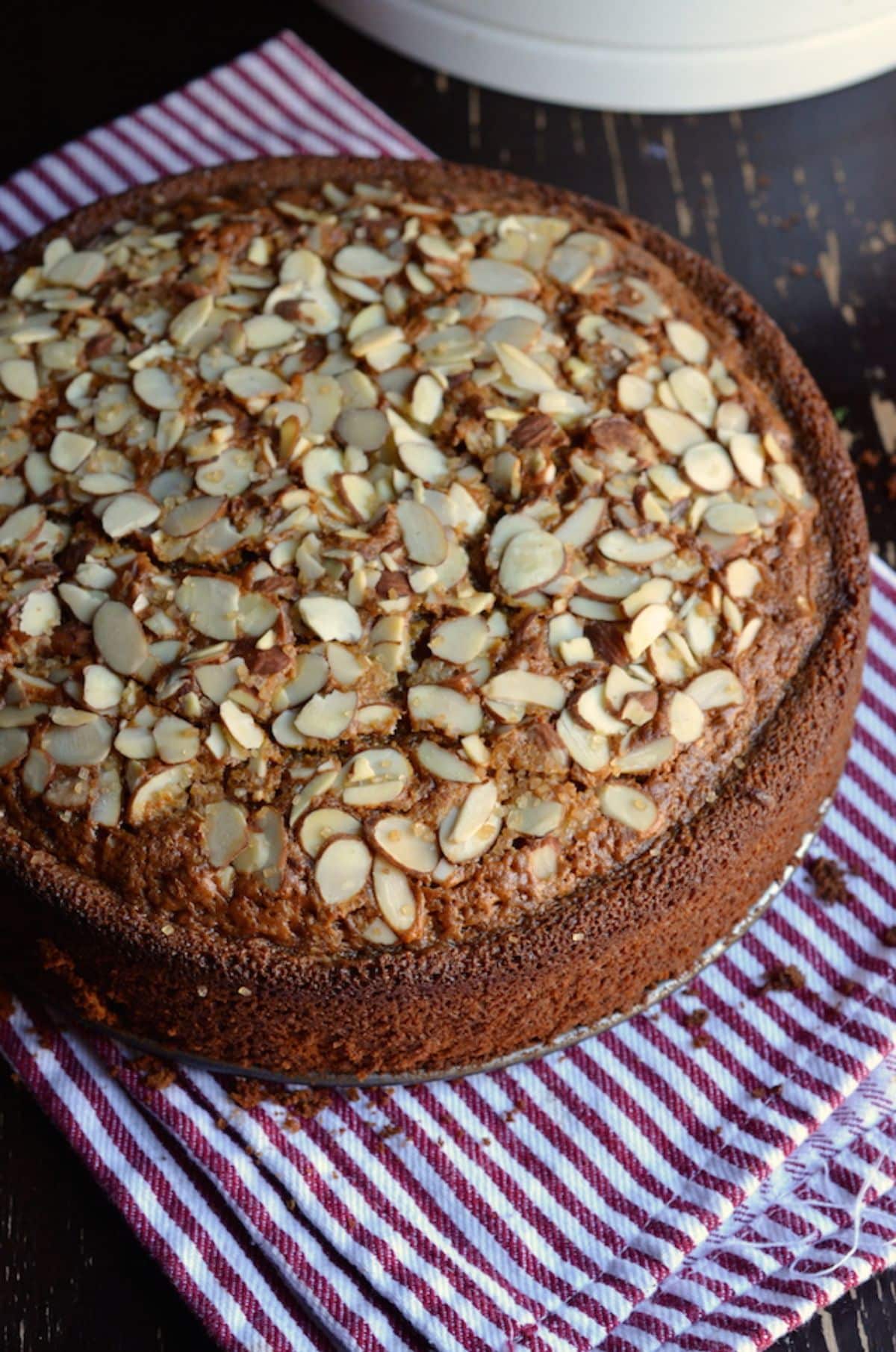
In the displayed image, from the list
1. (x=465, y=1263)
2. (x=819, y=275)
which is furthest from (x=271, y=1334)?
(x=819, y=275)

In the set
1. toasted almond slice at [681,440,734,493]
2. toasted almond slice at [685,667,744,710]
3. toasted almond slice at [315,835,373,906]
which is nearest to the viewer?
toasted almond slice at [315,835,373,906]

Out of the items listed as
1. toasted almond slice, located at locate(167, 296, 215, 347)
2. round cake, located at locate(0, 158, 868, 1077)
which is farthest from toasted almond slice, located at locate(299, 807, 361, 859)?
toasted almond slice, located at locate(167, 296, 215, 347)

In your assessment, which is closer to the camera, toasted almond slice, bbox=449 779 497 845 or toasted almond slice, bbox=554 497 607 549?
toasted almond slice, bbox=449 779 497 845

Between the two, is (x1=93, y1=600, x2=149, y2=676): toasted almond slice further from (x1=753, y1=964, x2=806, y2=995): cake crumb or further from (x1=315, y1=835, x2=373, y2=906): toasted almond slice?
(x1=753, y1=964, x2=806, y2=995): cake crumb

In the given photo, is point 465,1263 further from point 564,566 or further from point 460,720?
point 564,566

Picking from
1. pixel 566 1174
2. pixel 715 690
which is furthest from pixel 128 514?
pixel 566 1174

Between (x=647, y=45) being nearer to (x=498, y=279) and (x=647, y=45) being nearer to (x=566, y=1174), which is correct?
(x=498, y=279)

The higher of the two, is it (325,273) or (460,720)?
(325,273)
